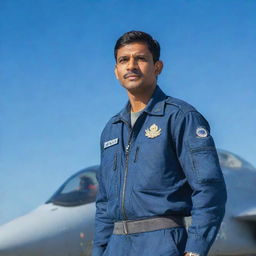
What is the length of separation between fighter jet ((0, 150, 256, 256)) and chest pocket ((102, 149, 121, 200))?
6186 mm

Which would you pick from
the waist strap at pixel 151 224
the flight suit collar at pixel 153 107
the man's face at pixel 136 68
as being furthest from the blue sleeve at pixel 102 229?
the man's face at pixel 136 68

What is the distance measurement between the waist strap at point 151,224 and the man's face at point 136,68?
0.79 metres

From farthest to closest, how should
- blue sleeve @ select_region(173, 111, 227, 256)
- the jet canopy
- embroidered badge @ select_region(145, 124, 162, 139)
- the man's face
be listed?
the jet canopy < the man's face < embroidered badge @ select_region(145, 124, 162, 139) < blue sleeve @ select_region(173, 111, 227, 256)

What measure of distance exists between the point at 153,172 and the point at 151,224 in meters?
0.28

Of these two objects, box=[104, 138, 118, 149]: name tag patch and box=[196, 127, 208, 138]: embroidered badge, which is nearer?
box=[196, 127, 208, 138]: embroidered badge

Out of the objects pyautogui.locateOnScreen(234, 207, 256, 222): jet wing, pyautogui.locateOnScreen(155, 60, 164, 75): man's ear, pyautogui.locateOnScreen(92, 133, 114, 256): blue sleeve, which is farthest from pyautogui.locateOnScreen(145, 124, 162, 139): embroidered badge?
pyautogui.locateOnScreen(234, 207, 256, 222): jet wing

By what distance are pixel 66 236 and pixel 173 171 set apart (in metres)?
6.92

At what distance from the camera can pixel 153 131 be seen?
290 cm

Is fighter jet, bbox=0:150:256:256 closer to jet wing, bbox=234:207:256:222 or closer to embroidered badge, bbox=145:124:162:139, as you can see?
jet wing, bbox=234:207:256:222

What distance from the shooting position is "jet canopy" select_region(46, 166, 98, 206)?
33.8 feet

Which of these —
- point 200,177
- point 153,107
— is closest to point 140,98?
point 153,107

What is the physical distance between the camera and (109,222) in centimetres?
317

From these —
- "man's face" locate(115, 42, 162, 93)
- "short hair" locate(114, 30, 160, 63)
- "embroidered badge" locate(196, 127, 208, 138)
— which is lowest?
"embroidered badge" locate(196, 127, 208, 138)

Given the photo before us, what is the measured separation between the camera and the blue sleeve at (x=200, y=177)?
2570mm
